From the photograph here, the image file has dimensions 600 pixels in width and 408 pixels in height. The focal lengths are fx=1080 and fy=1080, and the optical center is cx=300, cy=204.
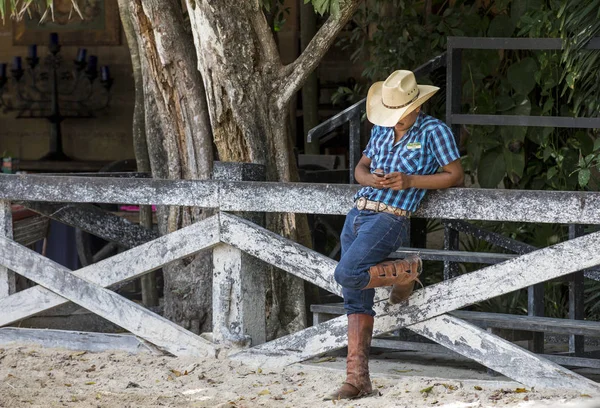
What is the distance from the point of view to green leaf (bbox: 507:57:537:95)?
6344mm

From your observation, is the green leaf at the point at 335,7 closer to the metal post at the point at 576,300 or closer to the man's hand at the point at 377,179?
the man's hand at the point at 377,179

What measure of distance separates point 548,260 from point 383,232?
664mm

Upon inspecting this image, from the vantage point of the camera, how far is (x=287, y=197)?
4.81m

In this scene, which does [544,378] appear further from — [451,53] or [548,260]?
[451,53]

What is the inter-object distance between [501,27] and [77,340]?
3155 mm

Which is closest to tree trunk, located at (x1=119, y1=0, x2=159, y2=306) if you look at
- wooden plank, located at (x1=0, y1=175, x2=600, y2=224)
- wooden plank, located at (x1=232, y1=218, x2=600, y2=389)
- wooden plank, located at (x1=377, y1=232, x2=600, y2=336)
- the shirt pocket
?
wooden plank, located at (x1=0, y1=175, x2=600, y2=224)

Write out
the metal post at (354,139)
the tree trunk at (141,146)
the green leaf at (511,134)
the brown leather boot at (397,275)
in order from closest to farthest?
the brown leather boot at (397,275), the metal post at (354,139), the green leaf at (511,134), the tree trunk at (141,146)

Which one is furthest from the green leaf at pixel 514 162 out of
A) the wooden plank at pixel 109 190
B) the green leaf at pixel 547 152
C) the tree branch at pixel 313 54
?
the wooden plank at pixel 109 190

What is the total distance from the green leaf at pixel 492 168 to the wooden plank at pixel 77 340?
2.38m

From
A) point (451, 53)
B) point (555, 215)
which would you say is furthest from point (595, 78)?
point (555, 215)

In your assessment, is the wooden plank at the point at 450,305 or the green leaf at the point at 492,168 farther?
the green leaf at the point at 492,168

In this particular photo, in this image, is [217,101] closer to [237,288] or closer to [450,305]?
[237,288]

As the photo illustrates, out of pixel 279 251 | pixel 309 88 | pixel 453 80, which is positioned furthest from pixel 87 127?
pixel 279 251

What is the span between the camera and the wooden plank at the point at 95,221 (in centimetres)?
561
